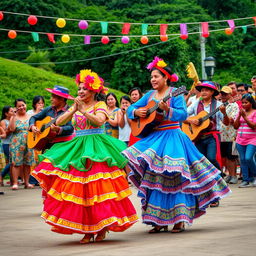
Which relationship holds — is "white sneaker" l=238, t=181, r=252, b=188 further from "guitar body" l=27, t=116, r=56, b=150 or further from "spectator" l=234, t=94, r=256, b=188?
"guitar body" l=27, t=116, r=56, b=150

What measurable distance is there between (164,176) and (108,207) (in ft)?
3.28

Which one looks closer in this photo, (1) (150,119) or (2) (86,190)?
(2) (86,190)

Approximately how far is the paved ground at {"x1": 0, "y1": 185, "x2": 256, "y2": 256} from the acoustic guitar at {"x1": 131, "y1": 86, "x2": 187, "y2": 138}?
117 cm

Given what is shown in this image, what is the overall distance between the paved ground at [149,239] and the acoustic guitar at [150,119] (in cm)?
117

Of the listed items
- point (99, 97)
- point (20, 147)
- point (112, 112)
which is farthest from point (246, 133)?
point (99, 97)

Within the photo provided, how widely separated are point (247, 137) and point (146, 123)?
5.72 m

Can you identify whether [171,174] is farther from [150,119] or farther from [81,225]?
[81,225]

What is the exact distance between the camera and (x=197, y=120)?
11.2 meters

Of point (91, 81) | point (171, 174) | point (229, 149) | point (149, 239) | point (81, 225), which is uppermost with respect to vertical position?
point (91, 81)

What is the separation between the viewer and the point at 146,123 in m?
7.96

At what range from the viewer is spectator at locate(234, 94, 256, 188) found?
43.2 feet

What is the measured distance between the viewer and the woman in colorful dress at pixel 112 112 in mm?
14859

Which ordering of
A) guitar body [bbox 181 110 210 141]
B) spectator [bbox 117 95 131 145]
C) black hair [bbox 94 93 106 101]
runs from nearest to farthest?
black hair [bbox 94 93 106 101] < guitar body [bbox 181 110 210 141] < spectator [bbox 117 95 131 145]

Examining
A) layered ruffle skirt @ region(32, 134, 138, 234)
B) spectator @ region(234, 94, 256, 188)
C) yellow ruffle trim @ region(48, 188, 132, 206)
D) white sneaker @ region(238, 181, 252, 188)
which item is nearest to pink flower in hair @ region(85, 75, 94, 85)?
layered ruffle skirt @ region(32, 134, 138, 234)
